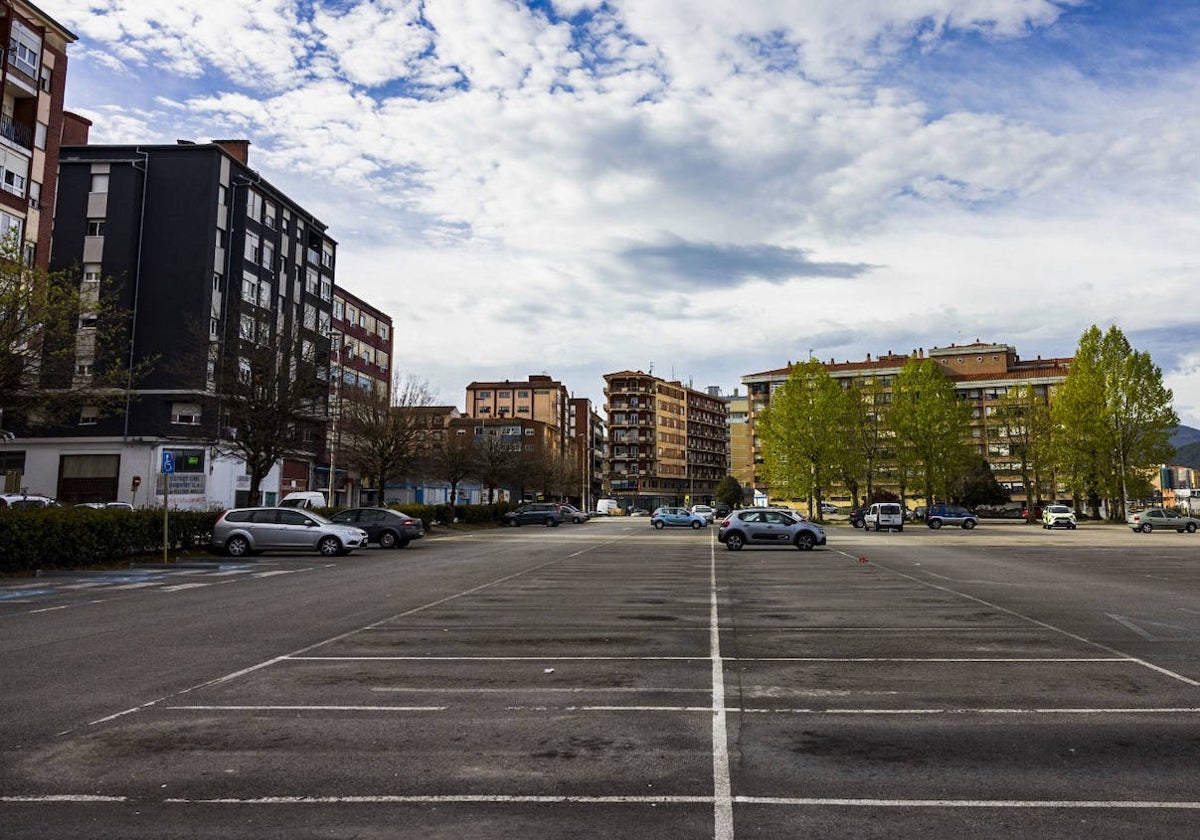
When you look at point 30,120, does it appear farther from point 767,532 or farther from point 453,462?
point 767,532

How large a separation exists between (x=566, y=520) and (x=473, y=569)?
5480 centimetres

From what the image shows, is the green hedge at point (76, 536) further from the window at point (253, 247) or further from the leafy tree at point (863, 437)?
the leafy tree at point (863, 437)

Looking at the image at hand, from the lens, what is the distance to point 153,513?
82.9 feet

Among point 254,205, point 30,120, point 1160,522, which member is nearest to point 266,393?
point 30,120

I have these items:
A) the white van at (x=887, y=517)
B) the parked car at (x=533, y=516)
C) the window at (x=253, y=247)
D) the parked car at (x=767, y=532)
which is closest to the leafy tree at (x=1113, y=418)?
the white van at (x=887, y=517)

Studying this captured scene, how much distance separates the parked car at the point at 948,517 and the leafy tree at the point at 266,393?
1626 inches

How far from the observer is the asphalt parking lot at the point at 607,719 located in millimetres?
4543

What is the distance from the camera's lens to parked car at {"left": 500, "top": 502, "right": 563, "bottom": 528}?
6191cm

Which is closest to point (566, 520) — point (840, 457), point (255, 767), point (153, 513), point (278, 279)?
point (840, 457)

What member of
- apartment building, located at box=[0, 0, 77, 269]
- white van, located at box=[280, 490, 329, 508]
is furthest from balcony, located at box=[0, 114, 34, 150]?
white van, located at box=[280, 490, 329, 508]

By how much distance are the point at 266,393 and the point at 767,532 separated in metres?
19.2

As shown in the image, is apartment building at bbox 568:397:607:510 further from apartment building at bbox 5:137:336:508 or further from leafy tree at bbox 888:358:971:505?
apartment building at bbox 5:137:336:508

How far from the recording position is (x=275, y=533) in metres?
27.8

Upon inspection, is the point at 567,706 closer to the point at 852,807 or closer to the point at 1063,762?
the point at 852,807
